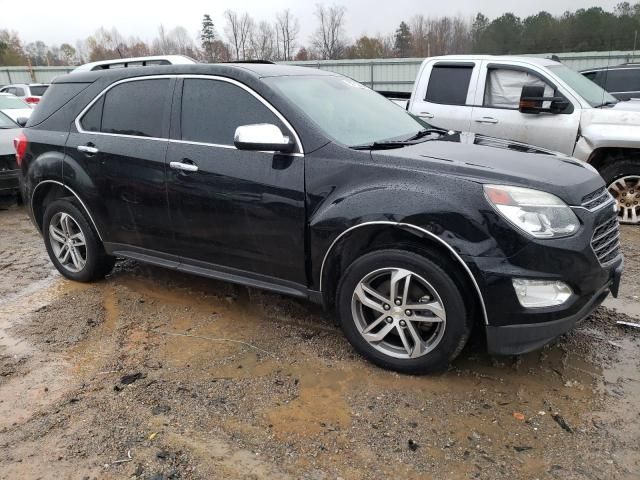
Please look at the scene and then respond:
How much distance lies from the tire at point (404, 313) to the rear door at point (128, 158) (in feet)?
5.29

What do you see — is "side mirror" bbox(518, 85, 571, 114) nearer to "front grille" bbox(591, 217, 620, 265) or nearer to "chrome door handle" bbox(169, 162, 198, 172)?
"front grille" bbox(591, 217, 620, 265)

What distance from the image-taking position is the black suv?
276cm

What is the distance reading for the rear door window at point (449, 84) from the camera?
6703mm

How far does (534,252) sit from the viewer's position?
267 centimetres

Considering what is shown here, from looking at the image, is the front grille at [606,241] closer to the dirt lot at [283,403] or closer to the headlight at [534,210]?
the headlight at [534,210]

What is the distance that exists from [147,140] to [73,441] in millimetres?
2185

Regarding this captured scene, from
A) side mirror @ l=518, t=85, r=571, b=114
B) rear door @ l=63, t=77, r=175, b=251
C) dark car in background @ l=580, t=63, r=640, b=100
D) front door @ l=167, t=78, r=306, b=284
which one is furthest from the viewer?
dark car in background @ l=580, t=63, r=640, b=100

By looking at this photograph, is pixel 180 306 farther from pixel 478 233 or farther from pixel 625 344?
pixel 625 344

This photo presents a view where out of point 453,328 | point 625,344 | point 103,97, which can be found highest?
point 103,97

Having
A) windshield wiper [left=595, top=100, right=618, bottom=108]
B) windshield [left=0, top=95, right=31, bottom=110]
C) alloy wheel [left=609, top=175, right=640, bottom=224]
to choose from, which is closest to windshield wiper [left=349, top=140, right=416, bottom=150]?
alloy wheel [left=609, top=175, right=640, bottom=224]

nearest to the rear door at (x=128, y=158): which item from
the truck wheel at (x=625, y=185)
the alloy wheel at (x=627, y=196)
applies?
the truck wheel at (x=625, y=185)

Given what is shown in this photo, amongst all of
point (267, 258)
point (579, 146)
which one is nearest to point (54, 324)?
point (267, 258)

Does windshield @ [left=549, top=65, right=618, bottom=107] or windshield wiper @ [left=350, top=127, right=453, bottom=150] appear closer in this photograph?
windshield wiper @ [left=350, top=127, right=453, bottom=150]

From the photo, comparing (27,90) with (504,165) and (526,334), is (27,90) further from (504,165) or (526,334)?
(526,334)
